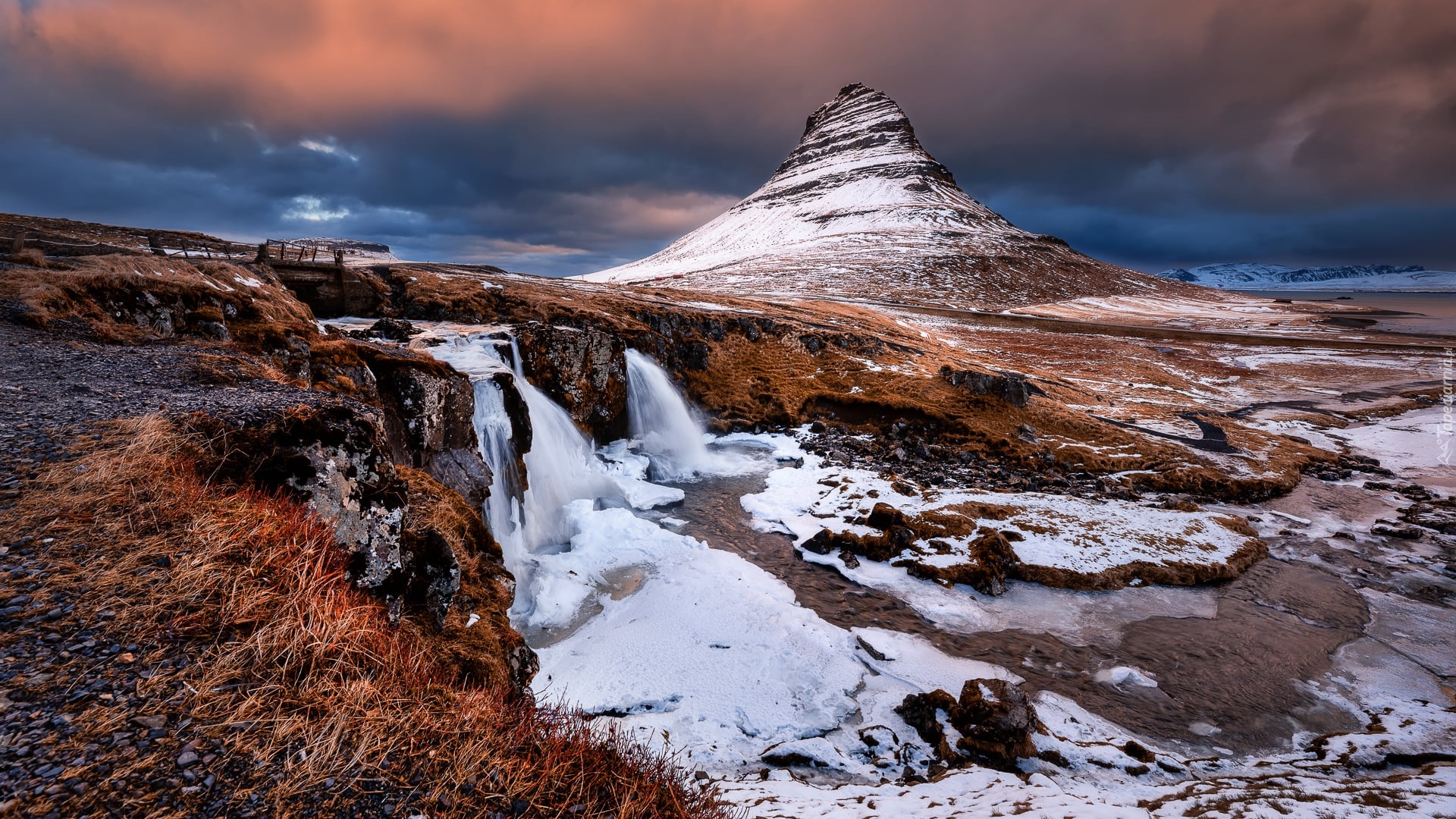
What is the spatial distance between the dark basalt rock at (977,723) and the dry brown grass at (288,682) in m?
7.69

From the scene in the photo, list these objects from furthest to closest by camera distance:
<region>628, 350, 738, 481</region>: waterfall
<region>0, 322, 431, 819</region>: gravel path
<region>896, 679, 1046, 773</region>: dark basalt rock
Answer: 1. <region>628, 350, 738, 481</region>: waterfall
2. <region>896, 679, 1046, 773</region>: dark basalt rock
3. <region>0, 322, 431, 819</region>: gravel path

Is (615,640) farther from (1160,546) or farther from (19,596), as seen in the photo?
(1160,546)

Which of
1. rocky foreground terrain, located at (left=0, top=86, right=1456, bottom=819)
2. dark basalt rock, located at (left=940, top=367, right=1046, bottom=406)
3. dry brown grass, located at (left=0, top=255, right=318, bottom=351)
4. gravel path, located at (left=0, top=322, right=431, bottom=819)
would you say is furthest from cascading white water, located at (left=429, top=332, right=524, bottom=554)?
dark basalt rock, located at (left=940, top=367, right=1046, bottom=406)

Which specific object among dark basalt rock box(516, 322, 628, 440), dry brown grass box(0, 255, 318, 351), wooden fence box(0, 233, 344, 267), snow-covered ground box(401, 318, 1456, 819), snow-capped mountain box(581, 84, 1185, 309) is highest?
snow-capped mountain box(581, 84, 1185, 309)

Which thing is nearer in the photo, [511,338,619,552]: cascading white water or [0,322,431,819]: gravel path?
[0,322,431,819]: gravel path

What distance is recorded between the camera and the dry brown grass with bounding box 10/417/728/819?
3125mm

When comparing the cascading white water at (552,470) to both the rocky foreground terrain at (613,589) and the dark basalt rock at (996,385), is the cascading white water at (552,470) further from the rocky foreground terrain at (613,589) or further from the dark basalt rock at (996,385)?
the dark basalt rock at (996,385)

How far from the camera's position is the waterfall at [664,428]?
25688 mm

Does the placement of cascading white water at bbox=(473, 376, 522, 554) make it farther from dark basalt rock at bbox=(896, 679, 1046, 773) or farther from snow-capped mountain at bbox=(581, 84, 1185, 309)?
snow-capped mountain at bbox=(581, 84, 1185, 309)

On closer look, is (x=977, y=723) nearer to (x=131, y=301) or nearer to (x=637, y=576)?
(x=637, y=576)

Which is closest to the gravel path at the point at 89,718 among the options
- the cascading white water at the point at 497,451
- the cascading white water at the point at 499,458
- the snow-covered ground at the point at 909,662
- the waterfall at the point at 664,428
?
the snow-covered ground at the point at 909,662

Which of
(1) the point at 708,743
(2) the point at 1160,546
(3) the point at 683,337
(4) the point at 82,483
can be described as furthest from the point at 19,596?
(3) the point at 683,337

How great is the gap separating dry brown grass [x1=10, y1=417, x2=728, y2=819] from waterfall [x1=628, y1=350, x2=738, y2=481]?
1978 centimetres

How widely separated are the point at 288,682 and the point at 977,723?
35.2 ft
